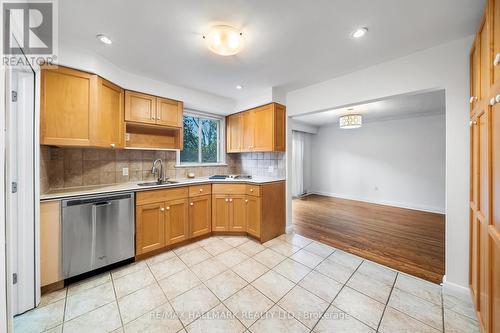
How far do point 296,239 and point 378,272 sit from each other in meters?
1.13

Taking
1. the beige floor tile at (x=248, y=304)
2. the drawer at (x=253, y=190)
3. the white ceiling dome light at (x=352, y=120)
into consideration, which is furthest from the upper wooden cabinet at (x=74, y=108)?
the white ceiling dome light at (x=352, y=120)

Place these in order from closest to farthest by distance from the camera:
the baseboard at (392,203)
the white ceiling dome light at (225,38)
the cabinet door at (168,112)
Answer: the white ceiling dome light at (225,38) → the cabinet door at (168,112) → the baseboard at (392,203)

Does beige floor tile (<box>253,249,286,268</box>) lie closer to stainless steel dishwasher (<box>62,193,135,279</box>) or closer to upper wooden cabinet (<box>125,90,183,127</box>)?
stainless steel dishwasher (<box>62,193,135,279</box>)

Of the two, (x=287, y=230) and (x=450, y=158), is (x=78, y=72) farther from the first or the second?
(x=450, y=158)

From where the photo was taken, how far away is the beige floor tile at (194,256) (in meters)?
2.28

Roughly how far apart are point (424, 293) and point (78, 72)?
418cm

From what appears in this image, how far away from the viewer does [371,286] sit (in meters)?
1.86

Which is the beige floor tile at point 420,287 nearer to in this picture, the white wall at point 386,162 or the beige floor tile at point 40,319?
the beige floor tile at point 40,319

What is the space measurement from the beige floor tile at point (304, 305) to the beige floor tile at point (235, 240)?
1161 millimetres

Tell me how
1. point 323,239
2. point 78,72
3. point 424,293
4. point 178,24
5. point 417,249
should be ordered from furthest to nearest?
point 323,239 < point 417,249 < point 78,72 < point 424,293 < point 178,24

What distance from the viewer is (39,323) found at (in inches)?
55.7

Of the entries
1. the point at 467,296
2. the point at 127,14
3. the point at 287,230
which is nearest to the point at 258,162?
the point at 287,230

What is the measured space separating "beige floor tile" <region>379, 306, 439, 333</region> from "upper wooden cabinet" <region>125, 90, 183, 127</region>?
10.8 feet

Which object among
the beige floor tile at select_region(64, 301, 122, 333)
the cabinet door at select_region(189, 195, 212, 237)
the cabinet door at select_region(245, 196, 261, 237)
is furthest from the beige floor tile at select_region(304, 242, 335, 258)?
the beige floor tile at select_region(64, 301, 122, 333)
